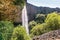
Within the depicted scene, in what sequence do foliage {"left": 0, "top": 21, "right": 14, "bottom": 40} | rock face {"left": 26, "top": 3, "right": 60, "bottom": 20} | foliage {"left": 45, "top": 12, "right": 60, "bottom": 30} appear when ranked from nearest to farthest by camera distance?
foliage {"left": 0, "top": 21, "right": 14, "bottom": 40} < foliage {"left": 45, "top": 12, "right": 60, "bottom": 30} < rock face {"left": 26, "top": 3, "right": 60, "bottom": 20}

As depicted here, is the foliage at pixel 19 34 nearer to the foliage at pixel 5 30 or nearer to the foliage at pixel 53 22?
the foliage at pixel 5 30

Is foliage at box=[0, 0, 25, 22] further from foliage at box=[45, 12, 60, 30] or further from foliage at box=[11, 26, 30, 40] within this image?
foliage at box=[45, 12, 60, 30]

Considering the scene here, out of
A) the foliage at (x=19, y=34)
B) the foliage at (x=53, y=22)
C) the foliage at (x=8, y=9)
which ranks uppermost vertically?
the foliage at (x=8, y=9)

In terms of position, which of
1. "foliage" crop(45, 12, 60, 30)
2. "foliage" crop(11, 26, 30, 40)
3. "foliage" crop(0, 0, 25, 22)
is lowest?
"foliage" crop(45, 12, 60, 30)

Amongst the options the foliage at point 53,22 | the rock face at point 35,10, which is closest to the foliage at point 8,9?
the foliage at point 53,22

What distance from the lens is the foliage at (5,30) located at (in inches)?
28.0

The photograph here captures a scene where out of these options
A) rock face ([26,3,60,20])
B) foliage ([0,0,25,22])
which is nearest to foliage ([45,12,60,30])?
rock face ([26,3,60,20])

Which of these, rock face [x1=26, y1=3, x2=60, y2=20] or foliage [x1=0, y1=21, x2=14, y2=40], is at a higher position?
foliage [x1=0, y1=21, x2=14, y2=40]

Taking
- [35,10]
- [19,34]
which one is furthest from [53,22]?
[19,34]

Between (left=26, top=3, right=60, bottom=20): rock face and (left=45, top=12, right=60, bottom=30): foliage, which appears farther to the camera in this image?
(left=26, top=3, right=60, bottom=20): rock face

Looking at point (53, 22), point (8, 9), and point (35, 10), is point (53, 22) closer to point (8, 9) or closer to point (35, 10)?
point (35, 10)

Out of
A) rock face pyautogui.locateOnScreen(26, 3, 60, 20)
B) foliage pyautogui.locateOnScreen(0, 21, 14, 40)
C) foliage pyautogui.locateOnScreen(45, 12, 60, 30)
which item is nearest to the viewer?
foliage pyautogui.locateOnScreen(0, 21, 14, 40)

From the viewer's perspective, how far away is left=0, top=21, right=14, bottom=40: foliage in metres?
0.71

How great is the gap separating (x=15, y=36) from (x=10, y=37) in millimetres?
29
